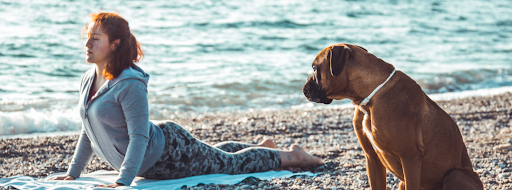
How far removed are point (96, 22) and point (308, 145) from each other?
142 inches

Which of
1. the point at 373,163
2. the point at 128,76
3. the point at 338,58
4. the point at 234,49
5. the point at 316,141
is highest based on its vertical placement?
the point at 338,58

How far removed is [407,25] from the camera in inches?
965

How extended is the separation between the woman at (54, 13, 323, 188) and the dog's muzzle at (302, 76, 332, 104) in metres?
1.41

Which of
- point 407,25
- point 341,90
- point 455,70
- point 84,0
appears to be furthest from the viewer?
point 84,0

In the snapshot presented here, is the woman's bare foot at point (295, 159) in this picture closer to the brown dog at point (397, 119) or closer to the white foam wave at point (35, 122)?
the brown dog at point (397, 119)

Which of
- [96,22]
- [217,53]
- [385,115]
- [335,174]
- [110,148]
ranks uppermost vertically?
[96,22]

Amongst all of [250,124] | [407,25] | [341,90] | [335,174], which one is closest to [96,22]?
[341,90]

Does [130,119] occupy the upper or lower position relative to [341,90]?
lower

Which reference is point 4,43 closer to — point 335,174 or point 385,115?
point 335,174

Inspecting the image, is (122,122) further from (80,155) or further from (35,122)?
(35,122)

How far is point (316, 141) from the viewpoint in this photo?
6.57 metres

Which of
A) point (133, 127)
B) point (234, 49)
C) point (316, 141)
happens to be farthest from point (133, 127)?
point (234, 49)

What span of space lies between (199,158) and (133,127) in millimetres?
883

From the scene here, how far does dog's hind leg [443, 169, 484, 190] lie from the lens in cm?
278
